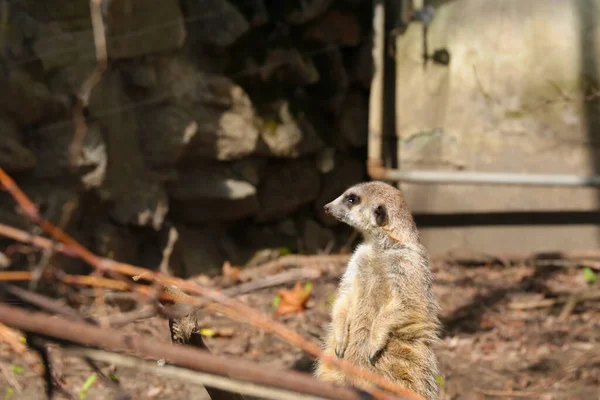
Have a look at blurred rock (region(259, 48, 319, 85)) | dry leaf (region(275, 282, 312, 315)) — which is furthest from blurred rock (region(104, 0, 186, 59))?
dry leaf (region(275, 282, 312, 315))

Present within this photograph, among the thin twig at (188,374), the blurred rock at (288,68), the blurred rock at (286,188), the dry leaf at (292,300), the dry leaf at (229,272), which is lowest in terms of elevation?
the dry leaf at (292,300)

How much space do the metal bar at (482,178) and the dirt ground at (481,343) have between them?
53 cm

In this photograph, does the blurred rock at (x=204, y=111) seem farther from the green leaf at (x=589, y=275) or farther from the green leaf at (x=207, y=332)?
the green leaf at (x=589, y=275)

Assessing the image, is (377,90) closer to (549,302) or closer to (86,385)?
(549,302)

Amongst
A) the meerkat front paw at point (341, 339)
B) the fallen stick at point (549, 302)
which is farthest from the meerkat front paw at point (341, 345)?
the fallen stick at point (549, 302)

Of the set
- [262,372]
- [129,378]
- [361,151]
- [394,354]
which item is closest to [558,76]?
[361,151]

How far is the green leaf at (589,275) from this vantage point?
4.02 metres

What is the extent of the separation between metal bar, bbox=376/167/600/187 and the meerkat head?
2.19 m

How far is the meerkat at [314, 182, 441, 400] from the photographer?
202 centimetres

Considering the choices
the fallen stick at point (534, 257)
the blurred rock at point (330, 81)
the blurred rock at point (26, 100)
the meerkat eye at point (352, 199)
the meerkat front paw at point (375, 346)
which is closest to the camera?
the meerkat front paw at point (375, 346)

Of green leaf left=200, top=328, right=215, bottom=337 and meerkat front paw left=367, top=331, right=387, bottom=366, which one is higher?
meerkat front paw left=367, top=331, right=387, bottom=366

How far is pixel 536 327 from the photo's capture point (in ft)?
11.5

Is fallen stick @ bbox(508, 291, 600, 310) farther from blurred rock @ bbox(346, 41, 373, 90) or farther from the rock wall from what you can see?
blurred rock @ bbox(346, 41, 373, 90)

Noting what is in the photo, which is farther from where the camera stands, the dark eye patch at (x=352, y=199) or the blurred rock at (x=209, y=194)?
the blurred rock at (x=209, y=194)
